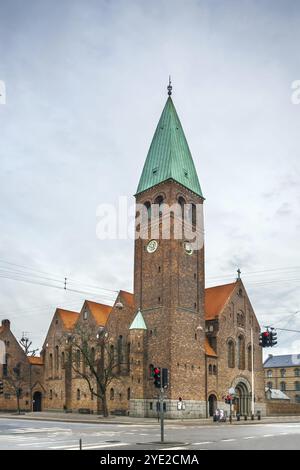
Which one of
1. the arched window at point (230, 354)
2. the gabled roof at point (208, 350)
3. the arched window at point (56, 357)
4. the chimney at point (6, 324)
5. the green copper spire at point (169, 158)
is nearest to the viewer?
the gabled roof at point (208, 350)

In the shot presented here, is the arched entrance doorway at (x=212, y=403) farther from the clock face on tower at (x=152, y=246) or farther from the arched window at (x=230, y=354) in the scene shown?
the clock face on tower at (x=152, y=246)

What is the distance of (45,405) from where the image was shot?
73.2 meters

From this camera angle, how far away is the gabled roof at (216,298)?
62281 mm

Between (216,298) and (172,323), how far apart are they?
Result: 12752 mm

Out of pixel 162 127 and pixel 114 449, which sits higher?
pixel 162 127

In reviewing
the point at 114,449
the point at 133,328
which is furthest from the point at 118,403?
the point at 114,449

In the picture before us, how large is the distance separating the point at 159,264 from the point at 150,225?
492 cm

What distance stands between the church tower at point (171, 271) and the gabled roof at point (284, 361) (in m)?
66.1

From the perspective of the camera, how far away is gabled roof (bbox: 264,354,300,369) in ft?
383

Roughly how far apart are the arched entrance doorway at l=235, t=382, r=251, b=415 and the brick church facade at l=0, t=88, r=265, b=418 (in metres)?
0.11

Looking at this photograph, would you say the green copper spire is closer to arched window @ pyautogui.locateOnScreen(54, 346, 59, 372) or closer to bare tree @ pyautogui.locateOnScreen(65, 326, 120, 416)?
bare tree @ pyautogui.locateOnScreen(65, 326, 120, 416)

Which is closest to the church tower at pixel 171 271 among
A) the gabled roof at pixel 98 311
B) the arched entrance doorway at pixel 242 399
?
the arched entrance doorway at pixel 242 399
